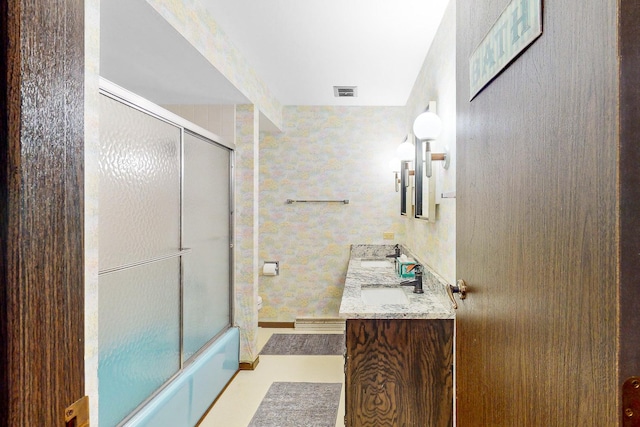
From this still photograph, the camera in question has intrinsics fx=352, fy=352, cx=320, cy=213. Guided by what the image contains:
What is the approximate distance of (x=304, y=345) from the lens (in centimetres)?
343

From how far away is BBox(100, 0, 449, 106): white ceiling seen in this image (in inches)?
69.3

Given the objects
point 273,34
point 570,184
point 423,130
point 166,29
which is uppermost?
point 273,34

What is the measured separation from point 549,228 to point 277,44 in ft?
7.41

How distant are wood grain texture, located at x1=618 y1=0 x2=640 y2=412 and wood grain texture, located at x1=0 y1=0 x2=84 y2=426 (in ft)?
2.20

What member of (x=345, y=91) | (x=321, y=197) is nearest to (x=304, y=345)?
(x=321, y=197)

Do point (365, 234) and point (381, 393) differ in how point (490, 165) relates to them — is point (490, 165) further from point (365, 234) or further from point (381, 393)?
point (365, 234)

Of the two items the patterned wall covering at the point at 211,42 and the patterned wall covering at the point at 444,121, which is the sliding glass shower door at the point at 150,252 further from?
the patterned wall covering at the point at 444,121

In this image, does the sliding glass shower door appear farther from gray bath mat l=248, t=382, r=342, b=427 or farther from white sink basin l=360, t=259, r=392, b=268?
white sink basin l=360, t=259, r=392, b=268

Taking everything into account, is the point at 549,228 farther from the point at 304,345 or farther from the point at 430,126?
the point at 304,345

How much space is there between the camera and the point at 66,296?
461mm

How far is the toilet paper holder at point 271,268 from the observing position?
3.85 m

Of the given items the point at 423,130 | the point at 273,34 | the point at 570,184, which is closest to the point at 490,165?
the point at 570,184

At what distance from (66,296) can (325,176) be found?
352cm

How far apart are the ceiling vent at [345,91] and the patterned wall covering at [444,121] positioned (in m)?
0.83
